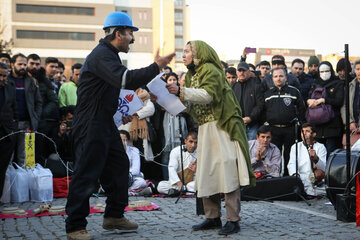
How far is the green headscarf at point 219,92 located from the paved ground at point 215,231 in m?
0.72

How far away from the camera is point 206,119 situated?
564 centimetres

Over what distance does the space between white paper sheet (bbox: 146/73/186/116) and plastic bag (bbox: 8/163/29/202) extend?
4.34 meters

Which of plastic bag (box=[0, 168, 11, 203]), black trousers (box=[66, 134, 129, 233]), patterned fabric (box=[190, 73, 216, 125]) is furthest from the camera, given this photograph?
plastic bag (box=[0, 168, 11, 203])

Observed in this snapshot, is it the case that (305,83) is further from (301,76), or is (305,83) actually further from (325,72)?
(325,72)

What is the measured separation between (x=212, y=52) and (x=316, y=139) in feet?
16.6

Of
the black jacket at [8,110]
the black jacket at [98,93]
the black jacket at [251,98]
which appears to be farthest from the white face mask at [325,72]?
the black jacket at [8,110]

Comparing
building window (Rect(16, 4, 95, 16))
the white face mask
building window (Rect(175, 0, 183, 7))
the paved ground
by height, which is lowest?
the paved ground

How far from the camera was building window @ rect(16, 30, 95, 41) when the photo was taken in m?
60.5

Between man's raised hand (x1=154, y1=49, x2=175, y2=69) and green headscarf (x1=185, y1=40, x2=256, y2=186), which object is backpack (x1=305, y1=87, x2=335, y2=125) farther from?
man's raised hand (x1=154, y1=49, x2=175, y2=69)

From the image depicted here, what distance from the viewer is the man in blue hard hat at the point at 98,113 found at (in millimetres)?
5039

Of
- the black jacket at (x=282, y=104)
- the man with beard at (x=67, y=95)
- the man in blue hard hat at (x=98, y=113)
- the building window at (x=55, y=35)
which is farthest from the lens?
the building window at (x=55, y=35)

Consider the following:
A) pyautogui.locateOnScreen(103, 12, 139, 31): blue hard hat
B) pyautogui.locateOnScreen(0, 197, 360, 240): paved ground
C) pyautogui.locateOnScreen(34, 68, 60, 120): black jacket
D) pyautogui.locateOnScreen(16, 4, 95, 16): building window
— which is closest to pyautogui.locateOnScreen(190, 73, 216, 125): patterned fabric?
pyautogui.locateOnScreen(103, 12, 139, 31): blue hard hat

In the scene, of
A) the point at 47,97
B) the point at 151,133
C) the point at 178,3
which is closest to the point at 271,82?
the point at 151,133

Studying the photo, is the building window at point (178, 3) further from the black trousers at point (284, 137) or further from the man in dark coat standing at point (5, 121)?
the man in dark coat standing at point (5, 121)
